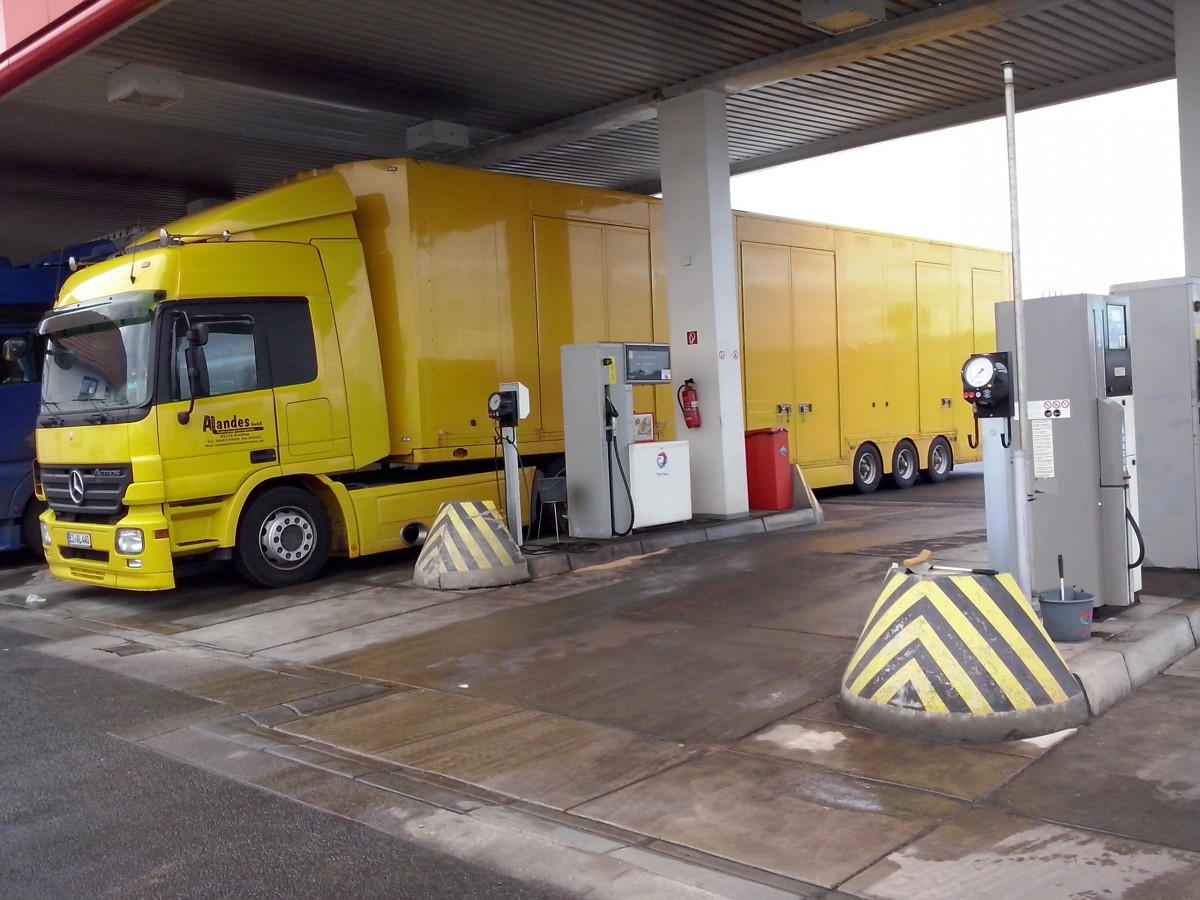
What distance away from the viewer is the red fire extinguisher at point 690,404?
1320cm

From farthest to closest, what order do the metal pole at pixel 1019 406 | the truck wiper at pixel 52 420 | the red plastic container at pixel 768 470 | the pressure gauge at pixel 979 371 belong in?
the red plastic container at pixel 768 470 → the truck wiper at pixel 52 420 → the pressure gauge at pixel 979 371 → the metal pole at pixel 1019 406

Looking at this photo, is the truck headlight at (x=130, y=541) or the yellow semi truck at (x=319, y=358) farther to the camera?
the yellow semi truck at (x=319, y=358)

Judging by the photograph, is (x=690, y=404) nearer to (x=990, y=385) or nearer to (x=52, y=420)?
(x=52, y=420)

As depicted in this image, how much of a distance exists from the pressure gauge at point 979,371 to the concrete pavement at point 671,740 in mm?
1590

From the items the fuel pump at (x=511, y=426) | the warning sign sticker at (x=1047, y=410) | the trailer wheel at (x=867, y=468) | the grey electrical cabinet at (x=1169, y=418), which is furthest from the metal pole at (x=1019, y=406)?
the trailer wheel at (x=867, y=468)

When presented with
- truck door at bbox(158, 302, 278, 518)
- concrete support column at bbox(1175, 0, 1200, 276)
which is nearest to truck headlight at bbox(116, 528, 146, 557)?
truck door at bbox(158, 302, 278, 518)

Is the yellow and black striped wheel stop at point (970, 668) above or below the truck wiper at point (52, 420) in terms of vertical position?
below

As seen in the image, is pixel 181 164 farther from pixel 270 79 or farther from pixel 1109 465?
pixel 1109 465

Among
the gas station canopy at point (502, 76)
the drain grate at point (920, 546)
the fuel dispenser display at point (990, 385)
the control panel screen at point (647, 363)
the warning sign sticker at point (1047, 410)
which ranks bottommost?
the drain grate at point (920, 546)

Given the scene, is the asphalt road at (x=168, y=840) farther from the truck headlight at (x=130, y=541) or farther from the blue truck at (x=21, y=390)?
the blue truck at (x=21, y=390)

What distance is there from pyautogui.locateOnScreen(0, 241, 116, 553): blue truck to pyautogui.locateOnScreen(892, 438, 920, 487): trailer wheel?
12120mm

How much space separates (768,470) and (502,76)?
585cm

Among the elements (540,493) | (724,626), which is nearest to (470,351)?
(540,493)

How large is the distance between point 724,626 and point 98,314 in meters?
6.46
